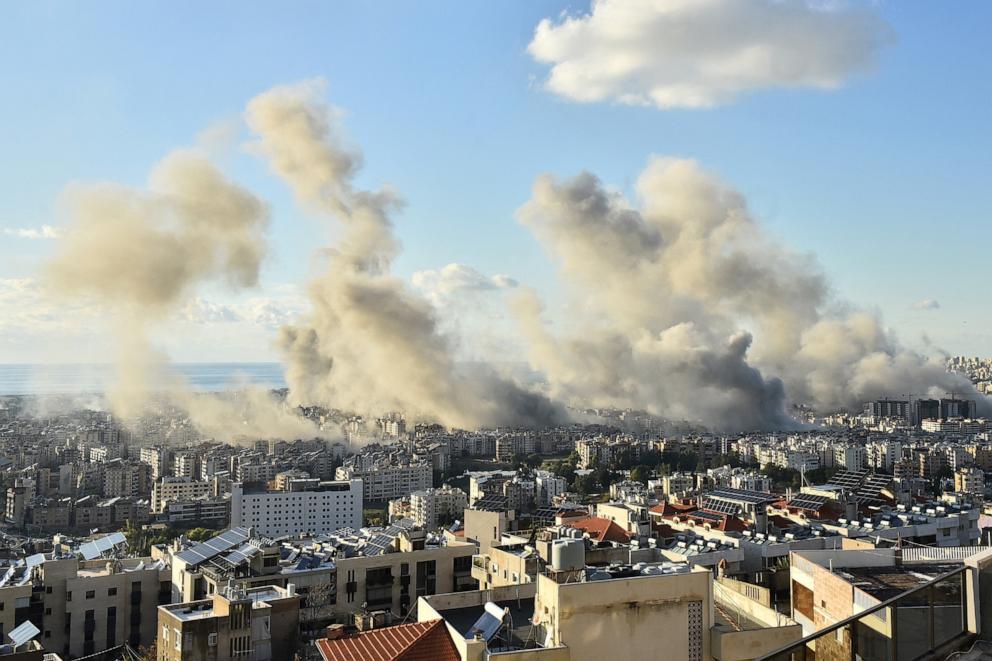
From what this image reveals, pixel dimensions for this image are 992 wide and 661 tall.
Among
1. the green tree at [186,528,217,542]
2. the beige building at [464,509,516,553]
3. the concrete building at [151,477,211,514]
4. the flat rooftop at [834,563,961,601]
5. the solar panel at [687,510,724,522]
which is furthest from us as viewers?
the concrete building at [151,477,211,514]

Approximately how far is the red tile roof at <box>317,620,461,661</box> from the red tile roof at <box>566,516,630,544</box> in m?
7.24

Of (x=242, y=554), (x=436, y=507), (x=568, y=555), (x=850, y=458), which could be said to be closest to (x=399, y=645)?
(x=568, y=555)

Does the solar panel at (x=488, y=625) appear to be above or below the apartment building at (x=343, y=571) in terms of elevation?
above

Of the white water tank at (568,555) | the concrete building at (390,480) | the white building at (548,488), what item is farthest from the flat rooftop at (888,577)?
the concrete building at (390,480)

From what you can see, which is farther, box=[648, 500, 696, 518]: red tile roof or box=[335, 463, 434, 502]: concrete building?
box=[335, 463, 434, 502]: concrete building

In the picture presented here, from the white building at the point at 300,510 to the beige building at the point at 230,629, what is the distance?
1655 cm

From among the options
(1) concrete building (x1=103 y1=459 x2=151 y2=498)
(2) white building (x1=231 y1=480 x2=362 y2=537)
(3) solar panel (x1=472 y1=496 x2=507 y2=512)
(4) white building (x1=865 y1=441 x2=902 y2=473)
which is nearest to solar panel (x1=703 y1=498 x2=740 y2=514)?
(3) solar panel (x1=472 y1=496 x2=507 y2=512)

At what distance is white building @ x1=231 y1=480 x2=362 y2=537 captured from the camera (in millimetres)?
24016

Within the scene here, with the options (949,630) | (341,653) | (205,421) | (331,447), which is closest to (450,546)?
(341,653)

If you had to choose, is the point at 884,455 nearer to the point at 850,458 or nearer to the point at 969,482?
the point at 850,458

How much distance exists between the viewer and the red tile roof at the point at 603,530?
479 inches

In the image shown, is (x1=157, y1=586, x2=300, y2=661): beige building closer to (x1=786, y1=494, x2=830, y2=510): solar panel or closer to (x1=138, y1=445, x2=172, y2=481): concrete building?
(x1=786, y1=494, x2=830, y2=510): solar panel

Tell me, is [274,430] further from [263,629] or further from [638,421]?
[263,629]

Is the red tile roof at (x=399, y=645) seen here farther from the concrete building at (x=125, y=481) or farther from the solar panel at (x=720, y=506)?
the concrete building at (x=125, y=481)
